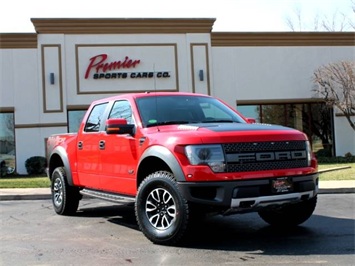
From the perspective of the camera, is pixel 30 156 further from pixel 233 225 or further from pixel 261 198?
pixel 261 198

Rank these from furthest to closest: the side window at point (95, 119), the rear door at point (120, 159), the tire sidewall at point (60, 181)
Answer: the tire sidewall at point (60, 181), the side window at point (95, 119), the rear door at point (120, 159)

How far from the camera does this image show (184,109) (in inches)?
269

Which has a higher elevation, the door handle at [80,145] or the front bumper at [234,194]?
the door handle at [80,145]

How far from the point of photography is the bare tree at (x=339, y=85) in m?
20.0

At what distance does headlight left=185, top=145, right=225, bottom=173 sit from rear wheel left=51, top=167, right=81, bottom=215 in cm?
356

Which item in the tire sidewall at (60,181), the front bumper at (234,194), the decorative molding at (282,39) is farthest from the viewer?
the decorative molding at (282,39)

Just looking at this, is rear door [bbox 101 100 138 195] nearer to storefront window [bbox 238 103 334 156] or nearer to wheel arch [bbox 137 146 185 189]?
wheel arch [bbox 137 146 185 189]

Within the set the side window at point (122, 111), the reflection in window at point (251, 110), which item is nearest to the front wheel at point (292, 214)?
the side window at point (122, 111)

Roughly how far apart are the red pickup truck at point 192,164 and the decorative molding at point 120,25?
13348 mm

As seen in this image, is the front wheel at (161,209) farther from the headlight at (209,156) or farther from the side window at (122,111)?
the side window at (122,111)

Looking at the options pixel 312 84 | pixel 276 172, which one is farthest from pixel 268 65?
pixel 276 172

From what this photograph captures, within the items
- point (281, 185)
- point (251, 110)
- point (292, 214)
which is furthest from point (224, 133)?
point (251, 110)

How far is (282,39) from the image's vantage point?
2120 centimetres

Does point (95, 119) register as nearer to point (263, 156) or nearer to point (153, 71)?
point (263, 156)
